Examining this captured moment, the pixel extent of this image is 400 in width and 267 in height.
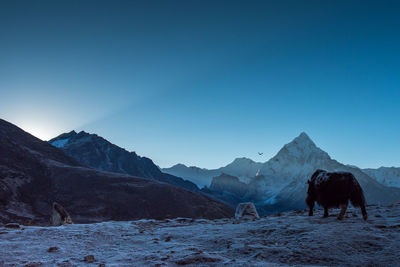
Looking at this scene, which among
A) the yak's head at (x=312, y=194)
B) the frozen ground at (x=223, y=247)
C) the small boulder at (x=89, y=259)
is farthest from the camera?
the yak's head at (x=312, y=194)

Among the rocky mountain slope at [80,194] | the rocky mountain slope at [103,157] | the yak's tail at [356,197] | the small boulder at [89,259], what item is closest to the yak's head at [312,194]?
the yak's tail at [356,197]

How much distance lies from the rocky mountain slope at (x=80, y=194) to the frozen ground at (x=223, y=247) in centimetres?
5943

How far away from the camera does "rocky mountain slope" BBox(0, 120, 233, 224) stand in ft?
225

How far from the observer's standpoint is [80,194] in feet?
271

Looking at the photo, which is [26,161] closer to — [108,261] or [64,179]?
[64,179]

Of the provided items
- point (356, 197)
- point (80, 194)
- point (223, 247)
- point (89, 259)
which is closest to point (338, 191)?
point (356, 197)

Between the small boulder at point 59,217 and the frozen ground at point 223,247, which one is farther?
the small boulder at point 59,217

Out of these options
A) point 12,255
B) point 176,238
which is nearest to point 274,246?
point 176,238

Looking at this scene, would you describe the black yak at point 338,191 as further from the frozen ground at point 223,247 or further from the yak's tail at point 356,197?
the frozen ground at point 223,247

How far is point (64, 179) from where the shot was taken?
9075cm

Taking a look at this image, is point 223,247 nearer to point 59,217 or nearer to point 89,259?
point 89,259

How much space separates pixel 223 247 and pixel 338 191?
559 centimetres

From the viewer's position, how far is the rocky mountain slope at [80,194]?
68500 mm

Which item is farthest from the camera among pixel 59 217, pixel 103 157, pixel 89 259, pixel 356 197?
pixel 103 157
